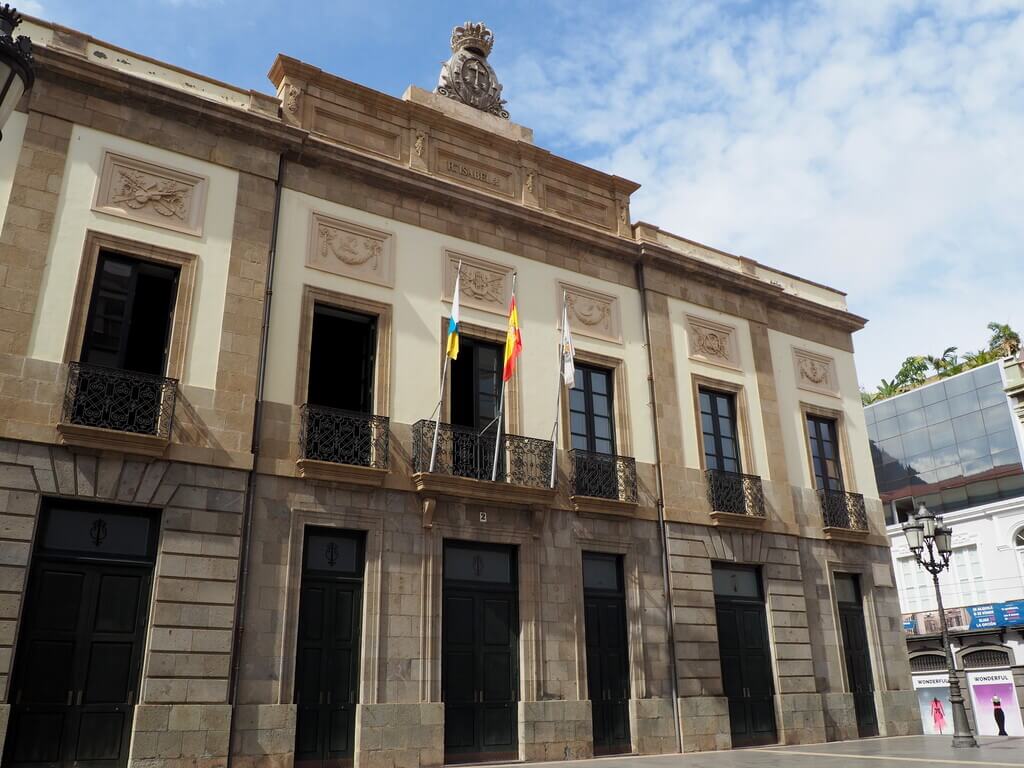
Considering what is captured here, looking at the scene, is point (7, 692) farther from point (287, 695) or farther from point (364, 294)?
point (364, 294)

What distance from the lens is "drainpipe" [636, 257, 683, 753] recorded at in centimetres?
1392

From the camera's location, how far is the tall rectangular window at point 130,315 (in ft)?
36.2

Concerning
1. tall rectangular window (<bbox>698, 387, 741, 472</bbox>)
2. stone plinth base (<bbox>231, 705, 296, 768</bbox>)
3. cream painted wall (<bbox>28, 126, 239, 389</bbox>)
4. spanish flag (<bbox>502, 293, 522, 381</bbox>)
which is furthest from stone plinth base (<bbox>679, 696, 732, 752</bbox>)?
cream painted wall (<bbox>28, 126, 239, 389</bbox>)

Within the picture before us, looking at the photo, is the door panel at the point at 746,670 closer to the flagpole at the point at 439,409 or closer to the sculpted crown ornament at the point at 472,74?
the flagpole at the point at 439,409

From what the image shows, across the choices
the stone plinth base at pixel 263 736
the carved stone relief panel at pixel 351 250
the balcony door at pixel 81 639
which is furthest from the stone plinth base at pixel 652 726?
the carved stone relief panel at pixel 351 250

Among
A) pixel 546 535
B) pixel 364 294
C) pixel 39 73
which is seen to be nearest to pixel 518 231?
pixel 364 294

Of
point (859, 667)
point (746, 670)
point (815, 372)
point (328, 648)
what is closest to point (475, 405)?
point (328, 648)

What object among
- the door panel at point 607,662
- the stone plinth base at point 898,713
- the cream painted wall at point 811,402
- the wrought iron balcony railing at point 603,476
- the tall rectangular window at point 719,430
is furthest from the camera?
the cream painted wall at point 811,402

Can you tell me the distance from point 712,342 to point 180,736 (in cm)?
1162

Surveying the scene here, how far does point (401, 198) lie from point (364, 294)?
1.95 meters

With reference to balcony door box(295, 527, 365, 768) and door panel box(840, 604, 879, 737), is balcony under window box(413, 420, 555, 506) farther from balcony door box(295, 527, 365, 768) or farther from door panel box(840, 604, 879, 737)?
door panel box(840, 604, 879, 737)

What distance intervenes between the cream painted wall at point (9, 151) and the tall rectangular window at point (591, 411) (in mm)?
8761

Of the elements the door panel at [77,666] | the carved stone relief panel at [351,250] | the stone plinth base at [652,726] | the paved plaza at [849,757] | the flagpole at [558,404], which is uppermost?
the carved stone relief panel at [351,250]

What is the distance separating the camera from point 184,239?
11.8m
